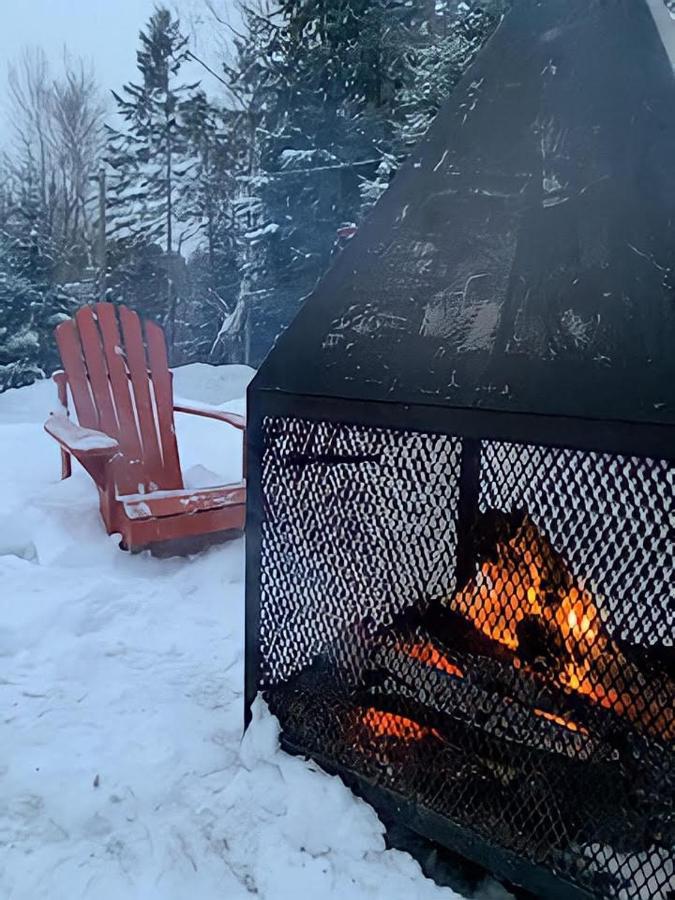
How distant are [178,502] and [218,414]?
0.66 m

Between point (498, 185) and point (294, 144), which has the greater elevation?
point (294, 144)

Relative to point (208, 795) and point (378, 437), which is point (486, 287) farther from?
point (208, 795)

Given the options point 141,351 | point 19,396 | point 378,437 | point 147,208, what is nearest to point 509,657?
point 378,437

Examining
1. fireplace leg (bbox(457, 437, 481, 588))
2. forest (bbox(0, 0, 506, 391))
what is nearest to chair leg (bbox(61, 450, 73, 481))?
fireplace leg (bbox(457, 437, 481, 588))

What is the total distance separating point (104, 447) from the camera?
9.31ft

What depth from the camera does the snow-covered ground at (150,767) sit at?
4.14 feet

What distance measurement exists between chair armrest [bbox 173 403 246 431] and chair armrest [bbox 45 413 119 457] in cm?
61

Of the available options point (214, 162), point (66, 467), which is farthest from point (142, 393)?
point (214, 162)

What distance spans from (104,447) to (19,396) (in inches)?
336

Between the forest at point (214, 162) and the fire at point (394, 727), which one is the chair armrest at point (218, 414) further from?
the forest at point (214, 162)

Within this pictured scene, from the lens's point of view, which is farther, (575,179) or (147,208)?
(147,208)

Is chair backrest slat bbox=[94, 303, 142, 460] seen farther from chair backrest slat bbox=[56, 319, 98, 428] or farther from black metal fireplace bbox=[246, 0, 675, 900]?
black metal fireplace bbox=[246, 0, 675, 900]

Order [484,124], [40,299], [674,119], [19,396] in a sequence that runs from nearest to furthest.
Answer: [674,119] < [484,124] < [19,396] < [40,299]

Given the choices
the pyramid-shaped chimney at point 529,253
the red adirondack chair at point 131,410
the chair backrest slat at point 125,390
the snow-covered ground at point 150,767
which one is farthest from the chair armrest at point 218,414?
the pyramid-shaped chimney at point 529,253
